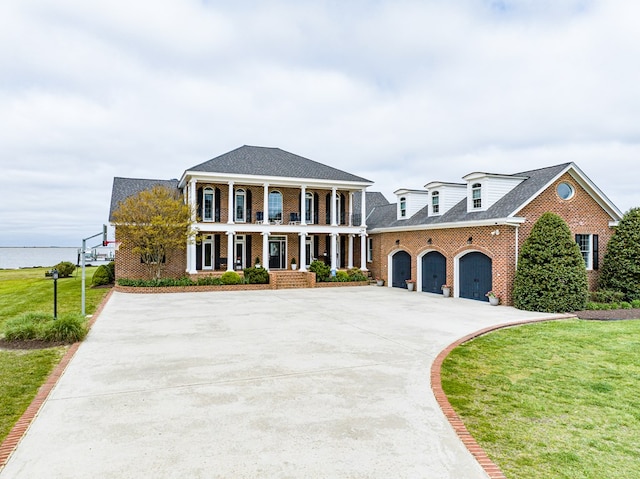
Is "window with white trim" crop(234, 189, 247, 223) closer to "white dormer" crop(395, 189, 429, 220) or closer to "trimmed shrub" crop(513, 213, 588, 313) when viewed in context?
"white dormer" crop(395, 189, 429, 220)

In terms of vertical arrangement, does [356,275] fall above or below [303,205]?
below

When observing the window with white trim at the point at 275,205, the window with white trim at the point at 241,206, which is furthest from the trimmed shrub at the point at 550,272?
the window with white trim at the point at 241,206

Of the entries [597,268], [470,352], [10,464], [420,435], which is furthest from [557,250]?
[10,464]

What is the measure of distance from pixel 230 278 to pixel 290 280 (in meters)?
3.40

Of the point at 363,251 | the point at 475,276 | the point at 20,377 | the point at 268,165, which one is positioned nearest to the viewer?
the point at 20,377

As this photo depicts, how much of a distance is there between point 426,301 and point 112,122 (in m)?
20.2

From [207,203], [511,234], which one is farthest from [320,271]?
[511,234]

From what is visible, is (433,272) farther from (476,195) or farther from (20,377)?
(20,377)

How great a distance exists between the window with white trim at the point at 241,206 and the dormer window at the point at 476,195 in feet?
44.8

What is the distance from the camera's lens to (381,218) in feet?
86.6

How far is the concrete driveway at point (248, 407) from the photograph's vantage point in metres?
3.97

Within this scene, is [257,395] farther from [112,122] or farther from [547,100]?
[112,122]

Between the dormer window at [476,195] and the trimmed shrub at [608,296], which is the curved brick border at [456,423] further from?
the trimmed shrub at [608,296]

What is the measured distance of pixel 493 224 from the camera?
1609 cm
